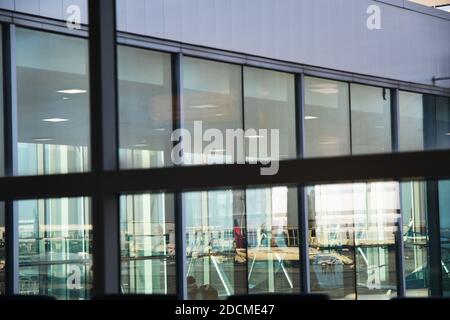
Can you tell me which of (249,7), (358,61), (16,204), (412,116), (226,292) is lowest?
(226,292)

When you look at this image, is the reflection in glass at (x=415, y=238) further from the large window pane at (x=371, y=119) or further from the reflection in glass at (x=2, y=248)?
the reflection in glass at (x=2, y=248)

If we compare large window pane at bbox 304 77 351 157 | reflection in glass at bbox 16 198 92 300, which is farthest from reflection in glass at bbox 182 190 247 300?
large window pane at bbox 304 77 351 157

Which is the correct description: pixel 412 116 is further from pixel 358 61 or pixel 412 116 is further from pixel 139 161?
pixel 139 161

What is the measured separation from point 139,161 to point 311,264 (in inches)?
61.1

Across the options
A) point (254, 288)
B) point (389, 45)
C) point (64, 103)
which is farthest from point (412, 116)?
point (64, 103)

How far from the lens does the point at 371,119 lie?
222 inches

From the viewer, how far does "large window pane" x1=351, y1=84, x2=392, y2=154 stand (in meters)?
5.26

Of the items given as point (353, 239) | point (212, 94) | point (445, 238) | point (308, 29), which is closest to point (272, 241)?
point (353, 239)

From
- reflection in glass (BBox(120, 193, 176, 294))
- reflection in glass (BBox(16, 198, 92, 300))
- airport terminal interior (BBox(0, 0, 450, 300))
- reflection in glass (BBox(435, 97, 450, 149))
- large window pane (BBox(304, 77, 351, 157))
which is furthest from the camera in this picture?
reflection in glass (BBox(16, 198, 92, 300))

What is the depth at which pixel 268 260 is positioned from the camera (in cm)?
687

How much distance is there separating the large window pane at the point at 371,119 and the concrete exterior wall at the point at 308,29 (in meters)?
0.14

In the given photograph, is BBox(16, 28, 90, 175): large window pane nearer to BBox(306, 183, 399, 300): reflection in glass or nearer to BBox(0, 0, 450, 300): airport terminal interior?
BBox(0, 0, 450, 300): airport terminal interior

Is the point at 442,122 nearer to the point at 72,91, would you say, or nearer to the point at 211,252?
the point at 211,252

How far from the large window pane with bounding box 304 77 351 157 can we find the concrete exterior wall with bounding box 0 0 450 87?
19cm
